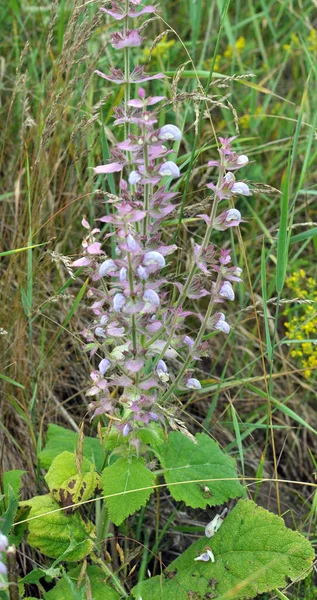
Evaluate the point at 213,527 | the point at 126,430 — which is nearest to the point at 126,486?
the point at 126,430

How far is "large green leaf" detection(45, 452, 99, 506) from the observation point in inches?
75.9

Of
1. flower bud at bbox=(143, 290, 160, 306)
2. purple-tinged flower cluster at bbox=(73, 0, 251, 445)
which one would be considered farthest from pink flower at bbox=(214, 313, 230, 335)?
flower bud at bbox=(143, 290, 160, 306)

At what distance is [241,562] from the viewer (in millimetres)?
1911

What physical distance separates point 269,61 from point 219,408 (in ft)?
6.71

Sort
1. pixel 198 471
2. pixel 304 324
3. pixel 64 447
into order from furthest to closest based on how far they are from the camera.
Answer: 1. pixel 304 324
2. pixel 64 447
3. pixel 198 471

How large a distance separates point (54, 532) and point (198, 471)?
0.46 meters

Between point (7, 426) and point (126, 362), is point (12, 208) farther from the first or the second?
point (126, 362)

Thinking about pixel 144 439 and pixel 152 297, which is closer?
pixel 152 297

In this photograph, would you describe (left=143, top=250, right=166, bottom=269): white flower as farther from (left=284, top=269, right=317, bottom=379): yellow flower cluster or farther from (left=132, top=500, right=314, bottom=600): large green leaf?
(left=284, top=269, right=317, bottom=379): yellow flower cluster

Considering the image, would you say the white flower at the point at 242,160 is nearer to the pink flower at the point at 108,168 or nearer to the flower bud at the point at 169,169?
the flower bud at the point at 169,169

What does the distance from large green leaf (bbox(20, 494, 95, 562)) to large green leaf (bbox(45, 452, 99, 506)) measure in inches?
1.6

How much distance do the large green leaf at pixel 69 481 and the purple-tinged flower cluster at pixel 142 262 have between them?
196 millimetres

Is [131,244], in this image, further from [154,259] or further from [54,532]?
[54,532]

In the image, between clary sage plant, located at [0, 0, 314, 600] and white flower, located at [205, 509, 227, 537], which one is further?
white flower, located at [205, 509, 227, 537]
